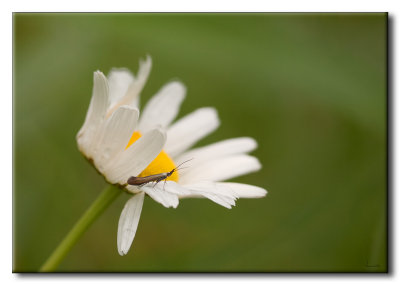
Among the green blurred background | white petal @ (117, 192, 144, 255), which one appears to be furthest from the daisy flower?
the green blurred background

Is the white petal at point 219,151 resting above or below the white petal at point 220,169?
above

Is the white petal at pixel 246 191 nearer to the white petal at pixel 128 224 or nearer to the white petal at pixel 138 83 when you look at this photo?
the white petal at pixel 128 224

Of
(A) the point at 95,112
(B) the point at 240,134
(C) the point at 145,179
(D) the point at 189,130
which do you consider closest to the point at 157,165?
(C) the point at 145,179

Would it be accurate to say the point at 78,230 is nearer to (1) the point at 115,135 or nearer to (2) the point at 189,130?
(1) the point at 115,135

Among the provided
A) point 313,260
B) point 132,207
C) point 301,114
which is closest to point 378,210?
point 313,260

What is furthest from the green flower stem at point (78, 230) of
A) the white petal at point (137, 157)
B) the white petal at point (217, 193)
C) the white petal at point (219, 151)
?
the white petal at point (219, 151)
